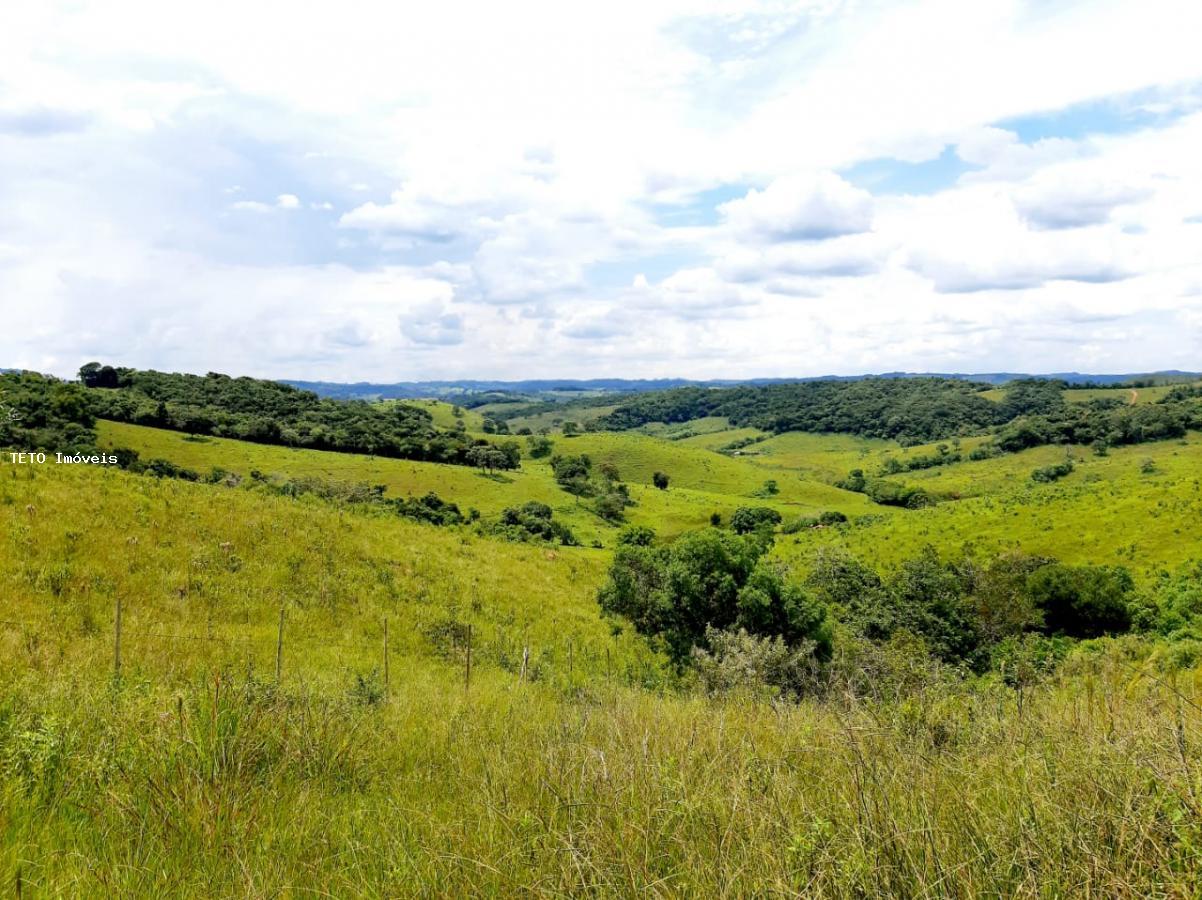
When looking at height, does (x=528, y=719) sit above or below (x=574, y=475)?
above

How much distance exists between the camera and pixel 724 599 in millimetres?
24000

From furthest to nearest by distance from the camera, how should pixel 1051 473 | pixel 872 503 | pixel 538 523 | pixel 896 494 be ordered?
pixel 872 503 < pixel 896 494 < pixel 1051 473 < pixel 538 523

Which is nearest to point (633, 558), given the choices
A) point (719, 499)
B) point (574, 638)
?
point (574, 638)

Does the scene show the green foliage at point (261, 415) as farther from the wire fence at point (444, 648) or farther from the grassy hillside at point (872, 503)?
the wire fence at point (444, 648)

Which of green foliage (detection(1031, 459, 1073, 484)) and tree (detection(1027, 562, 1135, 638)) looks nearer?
tree (detection(1027, 562, 1135, 638))

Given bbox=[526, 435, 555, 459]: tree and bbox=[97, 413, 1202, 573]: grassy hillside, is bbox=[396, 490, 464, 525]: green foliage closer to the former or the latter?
bbox=[97, 413, 1202, 573]: grassy hillside

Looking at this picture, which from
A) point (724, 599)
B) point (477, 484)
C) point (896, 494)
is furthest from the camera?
point (896, 494)

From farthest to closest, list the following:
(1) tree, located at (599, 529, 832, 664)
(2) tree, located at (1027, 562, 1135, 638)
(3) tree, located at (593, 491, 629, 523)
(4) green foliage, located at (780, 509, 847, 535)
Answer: (3) tree, located at (593, 491, 629, 523)
(4) green foliage, located at (780, 509, 847, 535)
(2) tree, located at (1027, 562, 1135, 638)
(1) tree, located at (599, 529, 832, 664)

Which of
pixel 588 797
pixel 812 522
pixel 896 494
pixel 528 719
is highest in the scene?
pixel 588 797

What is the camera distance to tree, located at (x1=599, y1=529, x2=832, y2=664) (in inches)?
921

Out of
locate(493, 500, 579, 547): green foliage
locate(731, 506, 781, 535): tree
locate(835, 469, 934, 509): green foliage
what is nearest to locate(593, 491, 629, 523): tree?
locate(493, 500, 579, 547): green foliage

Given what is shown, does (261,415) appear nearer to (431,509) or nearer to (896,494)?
(431,509)

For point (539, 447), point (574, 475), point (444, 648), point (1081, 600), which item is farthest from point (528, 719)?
point (539, 447)

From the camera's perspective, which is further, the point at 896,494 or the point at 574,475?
the point at 896,494
